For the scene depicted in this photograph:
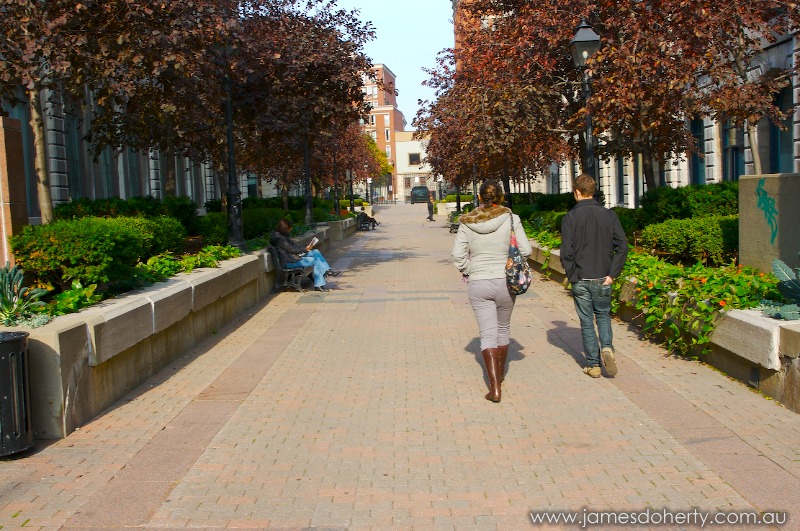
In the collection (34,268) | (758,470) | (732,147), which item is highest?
(732,147)

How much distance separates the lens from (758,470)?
18.2 ft

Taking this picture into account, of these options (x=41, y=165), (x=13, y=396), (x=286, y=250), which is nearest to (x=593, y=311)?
(x=13, y=396)

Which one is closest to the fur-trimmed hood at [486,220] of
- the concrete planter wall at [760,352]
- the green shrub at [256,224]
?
the concrete planter wall at [760,352]

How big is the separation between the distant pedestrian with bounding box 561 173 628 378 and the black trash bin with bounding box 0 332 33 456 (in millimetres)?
4934

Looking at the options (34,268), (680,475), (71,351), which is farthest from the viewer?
(34,268)

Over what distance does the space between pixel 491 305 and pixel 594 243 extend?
1.31 meters

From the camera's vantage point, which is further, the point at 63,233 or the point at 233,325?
the point at 233,325

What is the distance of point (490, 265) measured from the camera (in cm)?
782

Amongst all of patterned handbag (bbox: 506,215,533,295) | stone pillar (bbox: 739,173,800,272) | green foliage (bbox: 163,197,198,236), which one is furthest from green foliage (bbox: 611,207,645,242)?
green foliage (bbox: 163,197,198,236)

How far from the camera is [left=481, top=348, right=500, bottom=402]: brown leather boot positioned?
7.61 metres

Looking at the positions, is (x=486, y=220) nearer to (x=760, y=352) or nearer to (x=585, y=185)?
(x=585, y=185)

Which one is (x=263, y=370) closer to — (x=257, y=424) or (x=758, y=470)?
(x=257, y=424)

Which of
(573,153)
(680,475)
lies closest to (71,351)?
(680,475)

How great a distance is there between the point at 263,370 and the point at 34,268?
8.46ft
